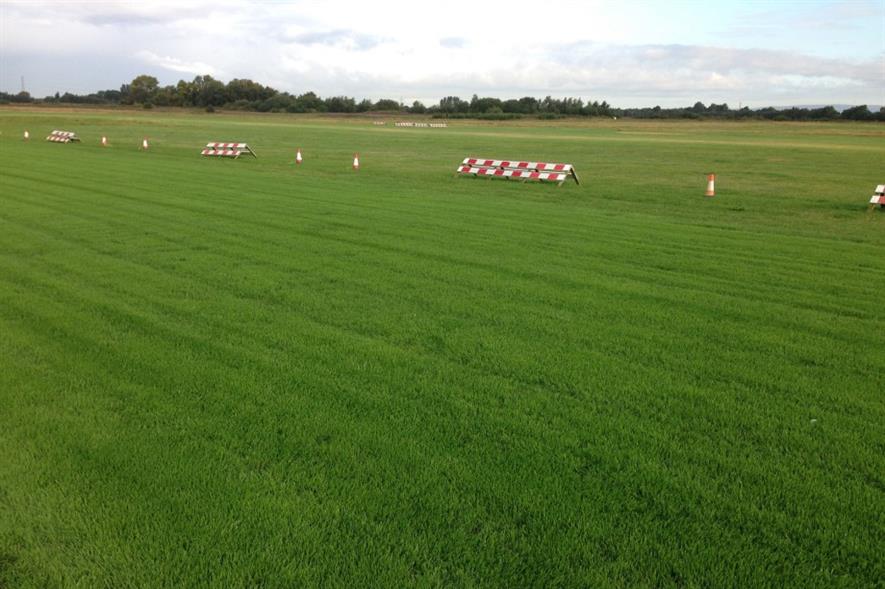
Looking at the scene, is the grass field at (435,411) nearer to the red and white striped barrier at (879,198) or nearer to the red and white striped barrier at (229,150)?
the red and white striped barrier at (879,198)

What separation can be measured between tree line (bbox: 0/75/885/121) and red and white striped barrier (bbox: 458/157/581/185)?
9560cm

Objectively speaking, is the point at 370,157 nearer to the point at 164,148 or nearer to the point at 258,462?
the point at 164,148

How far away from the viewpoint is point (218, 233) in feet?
36.3

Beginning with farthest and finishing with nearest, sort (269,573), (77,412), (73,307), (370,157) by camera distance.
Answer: (370,157) < (73,307) < (77,412) < (269,573)

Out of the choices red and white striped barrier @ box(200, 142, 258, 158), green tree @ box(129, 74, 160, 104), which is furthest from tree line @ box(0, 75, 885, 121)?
red and white striped barrier @ box(200, 142, 258, 158)

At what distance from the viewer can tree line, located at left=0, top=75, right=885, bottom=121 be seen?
402ft

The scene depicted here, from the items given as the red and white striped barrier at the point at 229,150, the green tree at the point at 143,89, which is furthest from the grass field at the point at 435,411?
the green tree at the point at 143,89

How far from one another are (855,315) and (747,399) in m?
3.16

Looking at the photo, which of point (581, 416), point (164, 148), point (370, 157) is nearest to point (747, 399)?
point (581, 416)

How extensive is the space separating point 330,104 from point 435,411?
456 ft

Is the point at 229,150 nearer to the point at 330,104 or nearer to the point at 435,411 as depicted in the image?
the point at 435,411

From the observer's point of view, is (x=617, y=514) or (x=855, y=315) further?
(x=855, y=315)

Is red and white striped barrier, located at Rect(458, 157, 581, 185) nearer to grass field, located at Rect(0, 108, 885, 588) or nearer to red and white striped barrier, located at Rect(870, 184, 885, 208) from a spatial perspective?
red and white striped barrier, located at Rect(870, 184, 885, 208)

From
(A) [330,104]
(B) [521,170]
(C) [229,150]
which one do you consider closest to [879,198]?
(B) [521,170]
